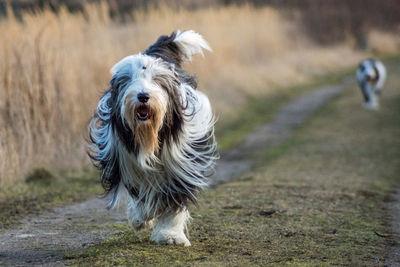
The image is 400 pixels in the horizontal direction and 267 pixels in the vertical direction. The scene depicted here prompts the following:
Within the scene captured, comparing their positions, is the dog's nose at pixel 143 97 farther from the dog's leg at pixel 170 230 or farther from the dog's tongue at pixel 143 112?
the dog's leg at pixel 170 230

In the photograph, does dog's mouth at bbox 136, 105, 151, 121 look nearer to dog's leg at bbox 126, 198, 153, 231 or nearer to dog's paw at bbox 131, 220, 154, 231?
dog's leg at bbox 126, 198, 153, 231

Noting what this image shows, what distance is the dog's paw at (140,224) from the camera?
17.5 ft

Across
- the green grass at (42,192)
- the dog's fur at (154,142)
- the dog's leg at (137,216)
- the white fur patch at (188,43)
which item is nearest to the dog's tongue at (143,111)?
the dog's fur at (154,142)

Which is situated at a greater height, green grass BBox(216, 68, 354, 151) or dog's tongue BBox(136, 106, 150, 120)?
dog's tongue BBox(136, 106, 150, 120)

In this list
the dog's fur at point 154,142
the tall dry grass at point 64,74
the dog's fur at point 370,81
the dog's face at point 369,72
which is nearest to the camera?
the dog's fur at point 154,142

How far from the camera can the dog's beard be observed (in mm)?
4598

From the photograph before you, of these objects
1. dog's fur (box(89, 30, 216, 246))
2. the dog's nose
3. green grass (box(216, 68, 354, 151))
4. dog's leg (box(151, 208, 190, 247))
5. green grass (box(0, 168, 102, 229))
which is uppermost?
the dog's nose

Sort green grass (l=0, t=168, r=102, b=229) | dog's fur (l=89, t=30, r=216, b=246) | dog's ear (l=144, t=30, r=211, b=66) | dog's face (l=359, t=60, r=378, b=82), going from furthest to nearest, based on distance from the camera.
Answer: dog's face (l=359, t=60, r=378, b=82)
green grass (l=0, t=168, r=102, b=229)
dog's ear (l=144, t=30, r=211, b=66)
dog's fur (l=89, t=30, r=216, b=246)

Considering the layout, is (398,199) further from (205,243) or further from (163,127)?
(163,127)

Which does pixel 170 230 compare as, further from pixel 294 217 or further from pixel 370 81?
pixel 370 81

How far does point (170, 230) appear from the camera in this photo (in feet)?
16.8

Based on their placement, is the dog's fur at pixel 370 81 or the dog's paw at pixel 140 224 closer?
the dog's paw at pixel 140 224

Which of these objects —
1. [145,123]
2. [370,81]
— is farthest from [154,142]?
[370,81]

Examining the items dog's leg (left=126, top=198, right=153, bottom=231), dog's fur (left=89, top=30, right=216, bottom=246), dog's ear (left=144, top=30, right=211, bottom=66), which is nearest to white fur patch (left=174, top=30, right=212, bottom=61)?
dog's ear (left=144, top=30, right=211, bottom=66)
